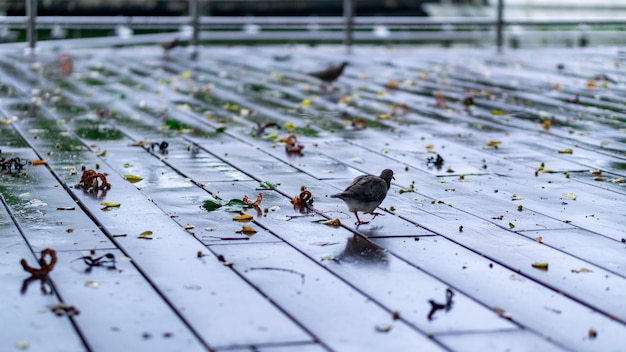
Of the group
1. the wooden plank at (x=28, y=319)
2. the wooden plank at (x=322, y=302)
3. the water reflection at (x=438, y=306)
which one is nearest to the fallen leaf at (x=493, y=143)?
the wooden plank at (x=322, y=302)

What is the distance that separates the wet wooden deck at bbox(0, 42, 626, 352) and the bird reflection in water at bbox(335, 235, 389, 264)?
0.02 m

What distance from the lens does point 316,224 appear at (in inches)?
234

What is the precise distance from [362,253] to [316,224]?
0.65 metres

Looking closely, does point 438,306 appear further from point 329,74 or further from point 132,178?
point 329,74

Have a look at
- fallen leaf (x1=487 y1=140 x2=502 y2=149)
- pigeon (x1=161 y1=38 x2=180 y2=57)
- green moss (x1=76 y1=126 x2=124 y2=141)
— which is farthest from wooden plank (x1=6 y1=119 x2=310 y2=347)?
pigeon (x1=161 y1=38 x2=180 y2=57)

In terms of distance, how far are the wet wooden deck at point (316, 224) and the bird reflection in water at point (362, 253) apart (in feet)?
0.06

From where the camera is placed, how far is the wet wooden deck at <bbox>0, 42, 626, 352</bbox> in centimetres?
423

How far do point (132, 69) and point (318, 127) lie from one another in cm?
562

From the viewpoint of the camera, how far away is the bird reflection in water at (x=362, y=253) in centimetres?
521

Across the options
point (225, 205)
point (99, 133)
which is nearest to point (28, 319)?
point (225, 205)

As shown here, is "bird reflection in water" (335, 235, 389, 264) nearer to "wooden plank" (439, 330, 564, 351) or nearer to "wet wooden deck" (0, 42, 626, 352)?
"wet wooden deck" (0, 42, 626, 352)

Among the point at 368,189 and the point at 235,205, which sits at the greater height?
the point at 368,189

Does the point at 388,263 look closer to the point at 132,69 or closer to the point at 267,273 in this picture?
the point at 267,273

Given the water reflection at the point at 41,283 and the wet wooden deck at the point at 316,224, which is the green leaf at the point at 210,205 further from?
the water reflection at the point at 41,283
